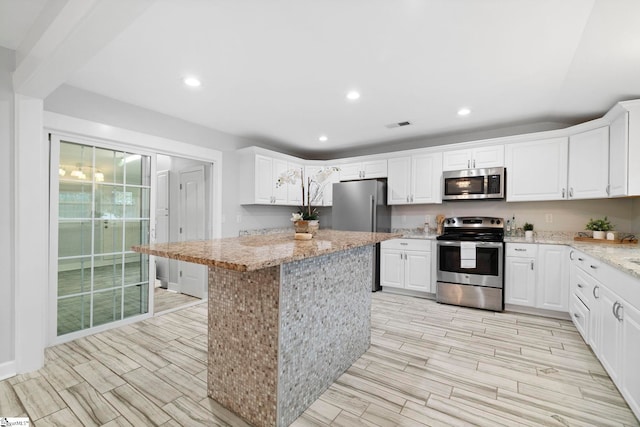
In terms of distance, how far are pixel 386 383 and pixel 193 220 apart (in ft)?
11.5

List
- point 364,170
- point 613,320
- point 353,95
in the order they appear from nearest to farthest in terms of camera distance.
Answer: point 613,320 < point 353,95 < point 364,170

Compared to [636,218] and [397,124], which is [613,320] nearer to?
[636,218]

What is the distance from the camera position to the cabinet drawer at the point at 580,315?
255cm

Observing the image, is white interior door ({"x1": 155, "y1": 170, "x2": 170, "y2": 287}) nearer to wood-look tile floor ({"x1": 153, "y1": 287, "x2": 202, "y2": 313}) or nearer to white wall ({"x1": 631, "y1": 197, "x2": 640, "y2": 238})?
wood-look tile floor ({"x1": 153, "y1": 287, "x2": 202, "y2": 313})

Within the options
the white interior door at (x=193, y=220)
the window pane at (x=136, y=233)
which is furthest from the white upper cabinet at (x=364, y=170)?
the window pane at (x=136, y=233)

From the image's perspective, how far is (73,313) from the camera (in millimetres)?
2873

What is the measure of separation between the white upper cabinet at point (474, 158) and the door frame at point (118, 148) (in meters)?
3.21

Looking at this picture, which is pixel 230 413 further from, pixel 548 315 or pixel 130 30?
pixel 548 315

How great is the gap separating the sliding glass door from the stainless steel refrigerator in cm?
268

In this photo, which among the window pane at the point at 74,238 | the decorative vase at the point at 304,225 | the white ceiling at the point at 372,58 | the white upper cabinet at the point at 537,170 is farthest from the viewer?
the white upper cabinet at the point at 537,170

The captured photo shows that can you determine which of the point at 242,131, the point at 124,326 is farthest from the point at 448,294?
the point at 124,326

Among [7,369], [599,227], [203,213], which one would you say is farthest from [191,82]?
[599,227]

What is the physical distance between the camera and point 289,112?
344cm

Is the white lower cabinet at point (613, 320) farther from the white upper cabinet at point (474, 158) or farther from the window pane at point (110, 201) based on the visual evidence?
the window pane at point (110, 201)
